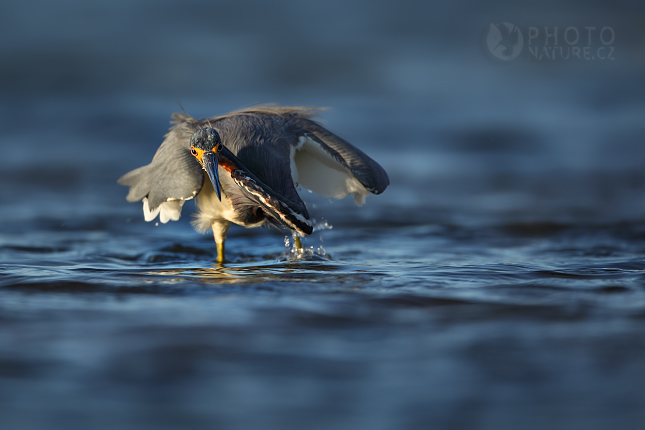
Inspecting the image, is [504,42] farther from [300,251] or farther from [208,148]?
[208,148]

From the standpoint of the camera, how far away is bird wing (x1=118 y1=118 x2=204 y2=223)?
209 inches

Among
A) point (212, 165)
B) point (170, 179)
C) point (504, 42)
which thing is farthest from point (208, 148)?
point (504, 42)

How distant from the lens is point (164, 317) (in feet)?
13.3

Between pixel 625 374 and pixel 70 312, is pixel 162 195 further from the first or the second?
pixel 625 374

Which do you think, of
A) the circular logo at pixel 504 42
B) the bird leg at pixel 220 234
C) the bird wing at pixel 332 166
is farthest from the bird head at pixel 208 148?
the circular logo at pixel 504 42

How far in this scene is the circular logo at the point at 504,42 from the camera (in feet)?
57.8

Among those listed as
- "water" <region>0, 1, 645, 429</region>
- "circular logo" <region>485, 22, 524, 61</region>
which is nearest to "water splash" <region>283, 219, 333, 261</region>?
"water" <region>0, 1, 645, 429</region>

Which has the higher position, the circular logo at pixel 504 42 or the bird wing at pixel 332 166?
the circular logo at pixel 504 42

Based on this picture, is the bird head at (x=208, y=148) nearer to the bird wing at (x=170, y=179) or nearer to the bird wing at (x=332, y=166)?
the bird wing at (x=170, y=179)

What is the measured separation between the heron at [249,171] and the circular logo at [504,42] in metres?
12.5

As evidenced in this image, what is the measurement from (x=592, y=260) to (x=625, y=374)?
9.46 feet

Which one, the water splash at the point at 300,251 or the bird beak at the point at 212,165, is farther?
the water splash at the point at 300,251

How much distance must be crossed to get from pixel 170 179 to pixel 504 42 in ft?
47.2

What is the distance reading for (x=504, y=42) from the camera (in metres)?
17.9
